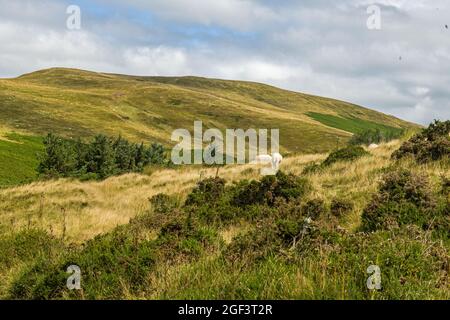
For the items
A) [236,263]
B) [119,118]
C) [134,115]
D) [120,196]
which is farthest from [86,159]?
[134,115]

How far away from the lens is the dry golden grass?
13.8 meters

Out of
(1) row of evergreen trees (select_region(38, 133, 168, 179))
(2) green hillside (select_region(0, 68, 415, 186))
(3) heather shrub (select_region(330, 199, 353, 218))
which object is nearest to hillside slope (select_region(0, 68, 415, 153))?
(2) green hillside (select_region(0, 68, 415, 186))

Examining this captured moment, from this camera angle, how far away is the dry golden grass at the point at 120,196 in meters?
13.8

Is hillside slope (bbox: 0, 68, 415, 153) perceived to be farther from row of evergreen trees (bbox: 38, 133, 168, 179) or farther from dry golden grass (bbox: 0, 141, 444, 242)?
dry golden grass (bbox: 0, 141, 444, 242)

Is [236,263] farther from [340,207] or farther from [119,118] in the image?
[119,118]

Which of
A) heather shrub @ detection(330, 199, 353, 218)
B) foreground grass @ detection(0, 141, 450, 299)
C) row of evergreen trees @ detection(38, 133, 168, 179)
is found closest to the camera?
foreground grass @ detection(0, 141, 450, 299)

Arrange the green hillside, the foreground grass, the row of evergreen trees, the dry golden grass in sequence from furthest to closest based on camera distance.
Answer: the green hillside
the row of evergreen trees
the dry golden grass
the foreground grass

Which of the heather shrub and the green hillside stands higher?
the green hillside

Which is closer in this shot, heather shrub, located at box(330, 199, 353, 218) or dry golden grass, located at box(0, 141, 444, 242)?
heather shrub, located at box(330, 199, 353, 218)

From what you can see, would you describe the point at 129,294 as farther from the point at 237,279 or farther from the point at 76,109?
the point at 76,109

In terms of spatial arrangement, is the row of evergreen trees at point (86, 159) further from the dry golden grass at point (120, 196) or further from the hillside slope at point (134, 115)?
the hillside slope at point (134, 115)

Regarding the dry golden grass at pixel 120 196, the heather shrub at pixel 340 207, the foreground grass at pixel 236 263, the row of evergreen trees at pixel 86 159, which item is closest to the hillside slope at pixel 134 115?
the row of evergreen trees at pixel 86 159
